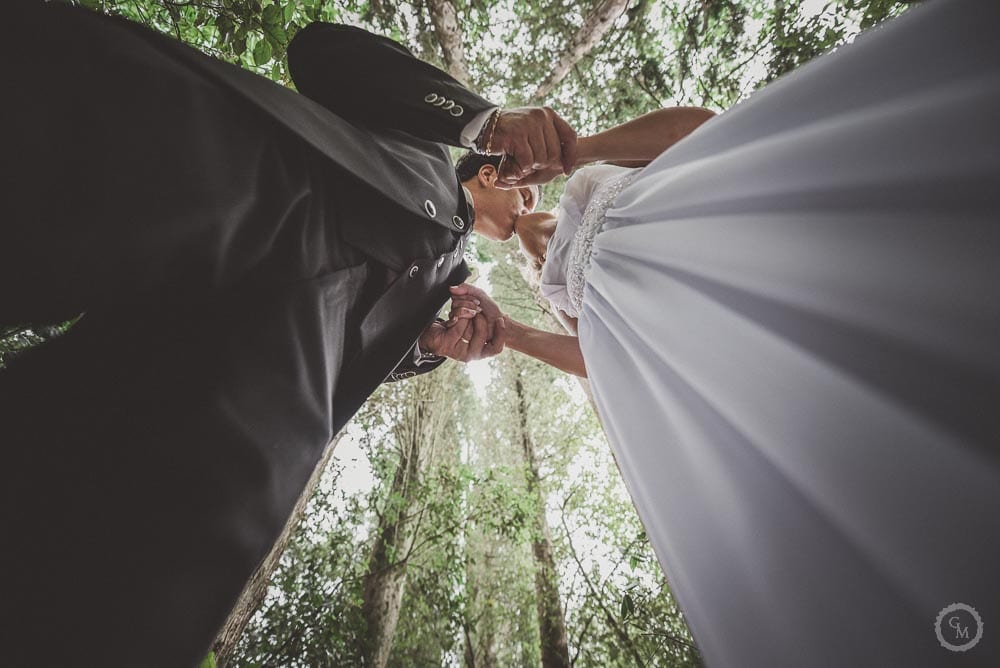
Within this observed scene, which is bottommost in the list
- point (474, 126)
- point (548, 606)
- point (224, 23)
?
point (548, 606)

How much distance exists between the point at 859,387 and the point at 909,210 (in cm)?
30

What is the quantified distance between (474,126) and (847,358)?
1.01 m

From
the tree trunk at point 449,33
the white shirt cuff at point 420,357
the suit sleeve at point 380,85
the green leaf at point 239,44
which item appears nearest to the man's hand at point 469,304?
the white shirt cuff at point 420,357

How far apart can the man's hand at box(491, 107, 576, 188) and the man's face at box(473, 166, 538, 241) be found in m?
0.86

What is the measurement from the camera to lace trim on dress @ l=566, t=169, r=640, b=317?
155 centimetres

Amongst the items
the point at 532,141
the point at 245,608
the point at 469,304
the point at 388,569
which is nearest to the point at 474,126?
the point at 532,141

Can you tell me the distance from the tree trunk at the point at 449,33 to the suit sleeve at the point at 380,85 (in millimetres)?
3932

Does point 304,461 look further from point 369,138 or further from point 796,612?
point 796,612

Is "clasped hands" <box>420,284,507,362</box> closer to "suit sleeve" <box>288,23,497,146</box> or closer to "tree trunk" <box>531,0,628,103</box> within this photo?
"suit sleeve" <box>288,23,497,146</box>

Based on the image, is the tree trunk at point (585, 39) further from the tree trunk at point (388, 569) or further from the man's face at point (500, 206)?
the tree trunk at point (388, 569)

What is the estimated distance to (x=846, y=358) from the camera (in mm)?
628

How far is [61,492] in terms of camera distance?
483 millimetres

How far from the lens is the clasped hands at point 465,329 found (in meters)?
1.60

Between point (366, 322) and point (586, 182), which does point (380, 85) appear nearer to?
point (366, 322)
